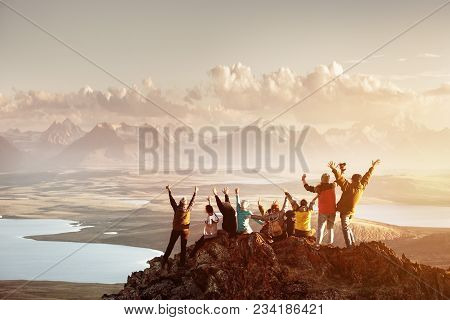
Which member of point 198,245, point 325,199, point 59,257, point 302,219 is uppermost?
point 325,199

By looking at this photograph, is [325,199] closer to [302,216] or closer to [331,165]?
[302,216]

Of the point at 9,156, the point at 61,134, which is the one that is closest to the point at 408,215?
the point at 61,134

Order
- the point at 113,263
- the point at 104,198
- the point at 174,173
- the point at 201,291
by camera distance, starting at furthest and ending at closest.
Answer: the point at 104,198 < the point at 174,173 < the point at 113,263 < the point at 201,291

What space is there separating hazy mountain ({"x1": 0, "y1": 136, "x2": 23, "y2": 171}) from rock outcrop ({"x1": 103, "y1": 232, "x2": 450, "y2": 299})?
10338mm

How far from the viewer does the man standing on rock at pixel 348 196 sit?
472 inches

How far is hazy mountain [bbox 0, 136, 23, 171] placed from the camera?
19266mm

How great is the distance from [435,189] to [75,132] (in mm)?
12701

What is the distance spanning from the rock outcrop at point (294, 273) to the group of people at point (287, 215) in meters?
0.27

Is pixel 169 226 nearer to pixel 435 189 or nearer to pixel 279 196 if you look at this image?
pixel 279 196

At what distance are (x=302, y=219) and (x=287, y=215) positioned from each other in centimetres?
38

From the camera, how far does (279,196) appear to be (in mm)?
16078

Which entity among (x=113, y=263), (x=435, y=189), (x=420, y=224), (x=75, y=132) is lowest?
(x=113, y=263)

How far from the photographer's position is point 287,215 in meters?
11.9

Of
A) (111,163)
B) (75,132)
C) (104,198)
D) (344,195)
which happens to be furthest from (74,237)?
(344,195)
